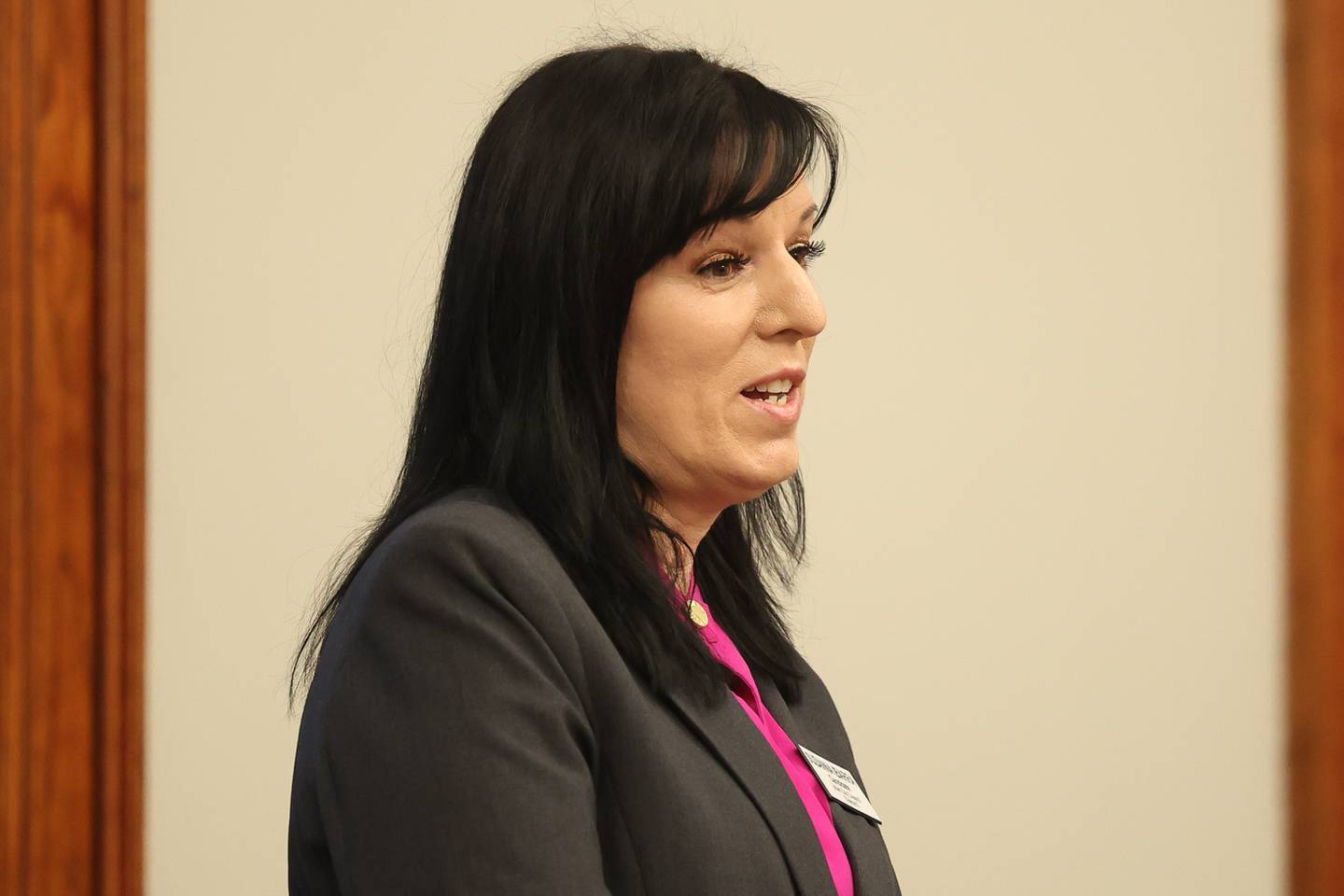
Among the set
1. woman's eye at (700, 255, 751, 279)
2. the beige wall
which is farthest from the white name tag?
the beige wall

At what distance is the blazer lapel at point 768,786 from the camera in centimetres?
102

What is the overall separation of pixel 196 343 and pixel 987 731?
1.54m

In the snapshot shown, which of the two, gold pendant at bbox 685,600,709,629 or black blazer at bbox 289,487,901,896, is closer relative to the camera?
black blazer at bbox 289,487,901,896

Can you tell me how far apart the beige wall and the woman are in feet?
3.38

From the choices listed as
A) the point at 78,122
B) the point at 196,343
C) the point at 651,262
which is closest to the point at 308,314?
the point at 196,343

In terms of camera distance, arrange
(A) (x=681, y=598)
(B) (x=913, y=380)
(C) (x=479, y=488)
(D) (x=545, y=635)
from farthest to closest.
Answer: (B) (x=913, y=380) → (A) (x=681, y=598) → (C) (x=479, y=488) → (D) (x=545, y=635)

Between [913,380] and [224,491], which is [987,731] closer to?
[913,380]

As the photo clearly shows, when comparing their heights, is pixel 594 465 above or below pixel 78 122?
below

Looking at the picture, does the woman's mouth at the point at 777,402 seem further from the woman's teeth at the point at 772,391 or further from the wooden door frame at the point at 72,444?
the wooden door frame at the point at 72,444

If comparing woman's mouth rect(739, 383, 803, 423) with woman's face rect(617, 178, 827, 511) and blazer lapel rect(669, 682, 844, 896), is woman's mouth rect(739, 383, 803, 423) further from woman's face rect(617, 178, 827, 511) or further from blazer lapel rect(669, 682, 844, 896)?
blazer lapel rect(669, 682, 844, 896)

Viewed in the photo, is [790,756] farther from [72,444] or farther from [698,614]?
[72,444]

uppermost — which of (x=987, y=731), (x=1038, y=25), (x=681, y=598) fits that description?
(x=1038, y=25)

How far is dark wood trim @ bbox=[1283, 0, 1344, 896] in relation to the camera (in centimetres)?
273

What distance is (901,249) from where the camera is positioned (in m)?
2.58
